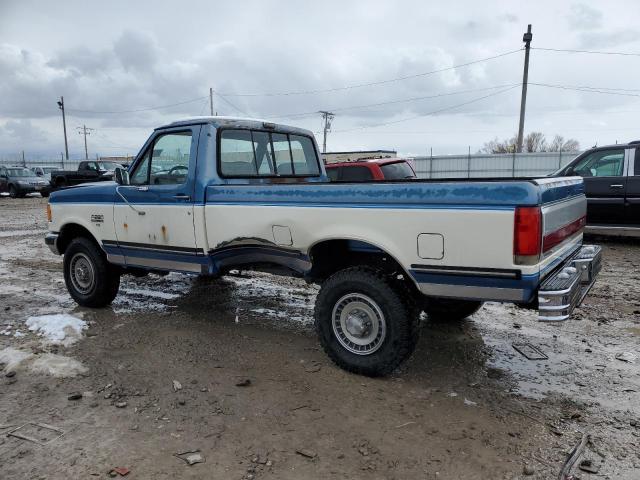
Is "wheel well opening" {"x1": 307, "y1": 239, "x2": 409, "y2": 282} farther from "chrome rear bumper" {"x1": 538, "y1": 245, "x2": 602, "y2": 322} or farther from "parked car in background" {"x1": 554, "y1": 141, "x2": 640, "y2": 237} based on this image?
"parked car in background" {"x1": 554, "y1": 141, "x2": 640, "y2": 237}

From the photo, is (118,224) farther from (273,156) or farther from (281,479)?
(281,479)

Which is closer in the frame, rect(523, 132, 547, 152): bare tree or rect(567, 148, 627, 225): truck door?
rect(567, 148, 627, 225): truck door

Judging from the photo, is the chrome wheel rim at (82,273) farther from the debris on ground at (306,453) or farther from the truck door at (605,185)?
the truck door at (605,185)

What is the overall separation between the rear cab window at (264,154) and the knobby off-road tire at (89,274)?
2.09 m

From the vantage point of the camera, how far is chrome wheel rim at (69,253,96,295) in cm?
595

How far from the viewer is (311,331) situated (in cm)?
520

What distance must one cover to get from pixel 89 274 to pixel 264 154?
255cm

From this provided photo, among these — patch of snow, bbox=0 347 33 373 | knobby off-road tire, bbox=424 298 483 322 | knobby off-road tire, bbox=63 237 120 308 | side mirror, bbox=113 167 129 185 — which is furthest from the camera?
knobby off-road tire, bbox=63 237 120 308

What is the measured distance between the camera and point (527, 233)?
3.15 meters

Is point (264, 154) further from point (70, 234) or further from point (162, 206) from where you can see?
point (70, 234)

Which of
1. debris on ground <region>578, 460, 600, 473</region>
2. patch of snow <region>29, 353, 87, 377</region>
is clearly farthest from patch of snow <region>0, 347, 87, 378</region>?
debris on ground <region>578, 460, 600, 473</region>

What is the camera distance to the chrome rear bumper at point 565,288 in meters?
3.26

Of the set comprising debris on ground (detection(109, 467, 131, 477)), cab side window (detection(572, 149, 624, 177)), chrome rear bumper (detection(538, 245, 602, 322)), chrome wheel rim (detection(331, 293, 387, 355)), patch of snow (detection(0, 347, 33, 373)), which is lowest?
debris on ground (detection(109, 467, 131, 477))

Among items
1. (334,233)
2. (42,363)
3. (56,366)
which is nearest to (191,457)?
(334,233)
